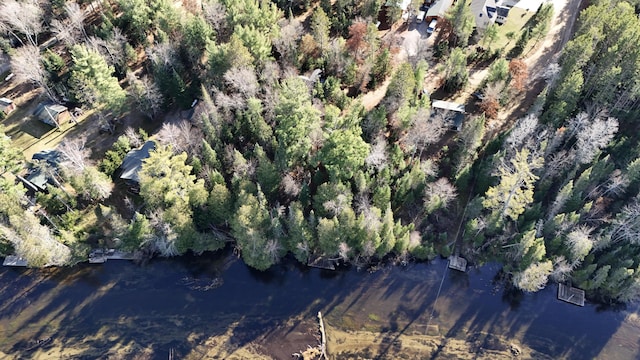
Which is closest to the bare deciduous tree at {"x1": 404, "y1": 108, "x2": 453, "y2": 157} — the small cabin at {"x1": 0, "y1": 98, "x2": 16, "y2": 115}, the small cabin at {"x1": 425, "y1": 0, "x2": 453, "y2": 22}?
the small cabin at {"x1": 425, "y1": 0, "x2": 453, "y2": 22}

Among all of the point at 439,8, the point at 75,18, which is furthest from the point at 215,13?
the point at 439,8

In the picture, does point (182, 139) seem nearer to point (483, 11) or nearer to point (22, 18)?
point (22, 18)

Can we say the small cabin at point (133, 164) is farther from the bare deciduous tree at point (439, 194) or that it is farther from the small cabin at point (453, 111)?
the small cabin at point (453, 111)

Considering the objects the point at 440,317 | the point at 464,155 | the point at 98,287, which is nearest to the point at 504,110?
the point at 464,155

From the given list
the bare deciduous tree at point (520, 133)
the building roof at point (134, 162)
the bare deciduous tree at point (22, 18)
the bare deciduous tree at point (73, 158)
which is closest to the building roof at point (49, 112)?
the bare deciduous tree at point (73, 158)

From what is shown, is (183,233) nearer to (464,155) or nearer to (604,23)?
(464,155)

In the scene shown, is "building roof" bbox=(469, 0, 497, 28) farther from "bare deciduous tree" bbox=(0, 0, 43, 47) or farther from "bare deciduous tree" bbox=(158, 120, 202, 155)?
"bare deciduous tree" bbox=(0, 0, 43, 47)
